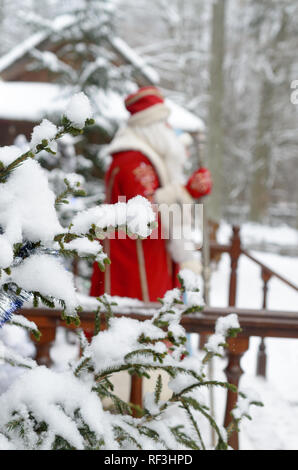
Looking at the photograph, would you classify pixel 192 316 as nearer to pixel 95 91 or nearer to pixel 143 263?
pixel 143 263

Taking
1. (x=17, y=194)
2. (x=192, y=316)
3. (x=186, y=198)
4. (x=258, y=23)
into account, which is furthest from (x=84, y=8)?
(x=258, y=23)

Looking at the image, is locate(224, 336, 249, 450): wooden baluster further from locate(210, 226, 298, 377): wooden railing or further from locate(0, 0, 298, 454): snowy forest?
locate(210, 226, 298, 377): wooden railing

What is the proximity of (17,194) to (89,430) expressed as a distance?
558 millimetres

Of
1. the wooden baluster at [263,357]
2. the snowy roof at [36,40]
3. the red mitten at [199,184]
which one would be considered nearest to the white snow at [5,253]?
the red mitten at [199,184]

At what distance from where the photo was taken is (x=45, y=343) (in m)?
2.04

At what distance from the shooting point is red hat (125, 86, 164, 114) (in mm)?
2975

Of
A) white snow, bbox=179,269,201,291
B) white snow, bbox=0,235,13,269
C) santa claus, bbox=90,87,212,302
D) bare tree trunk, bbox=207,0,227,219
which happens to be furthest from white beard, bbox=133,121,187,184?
bare tree trunk, bbox=207,0,227,219

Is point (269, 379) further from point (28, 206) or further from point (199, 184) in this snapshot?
point (28, 206)

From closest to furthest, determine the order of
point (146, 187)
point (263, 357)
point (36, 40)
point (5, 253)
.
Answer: point (5, 253), point (146, 187), point (263, 357), point (36, 40)

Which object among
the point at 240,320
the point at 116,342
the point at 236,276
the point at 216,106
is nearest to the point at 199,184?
the point at 240,320

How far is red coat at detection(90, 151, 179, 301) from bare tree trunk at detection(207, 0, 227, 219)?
1129cm

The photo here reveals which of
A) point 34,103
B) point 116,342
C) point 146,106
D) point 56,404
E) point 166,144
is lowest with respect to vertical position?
point 56,404

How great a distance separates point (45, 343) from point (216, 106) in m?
13.5
